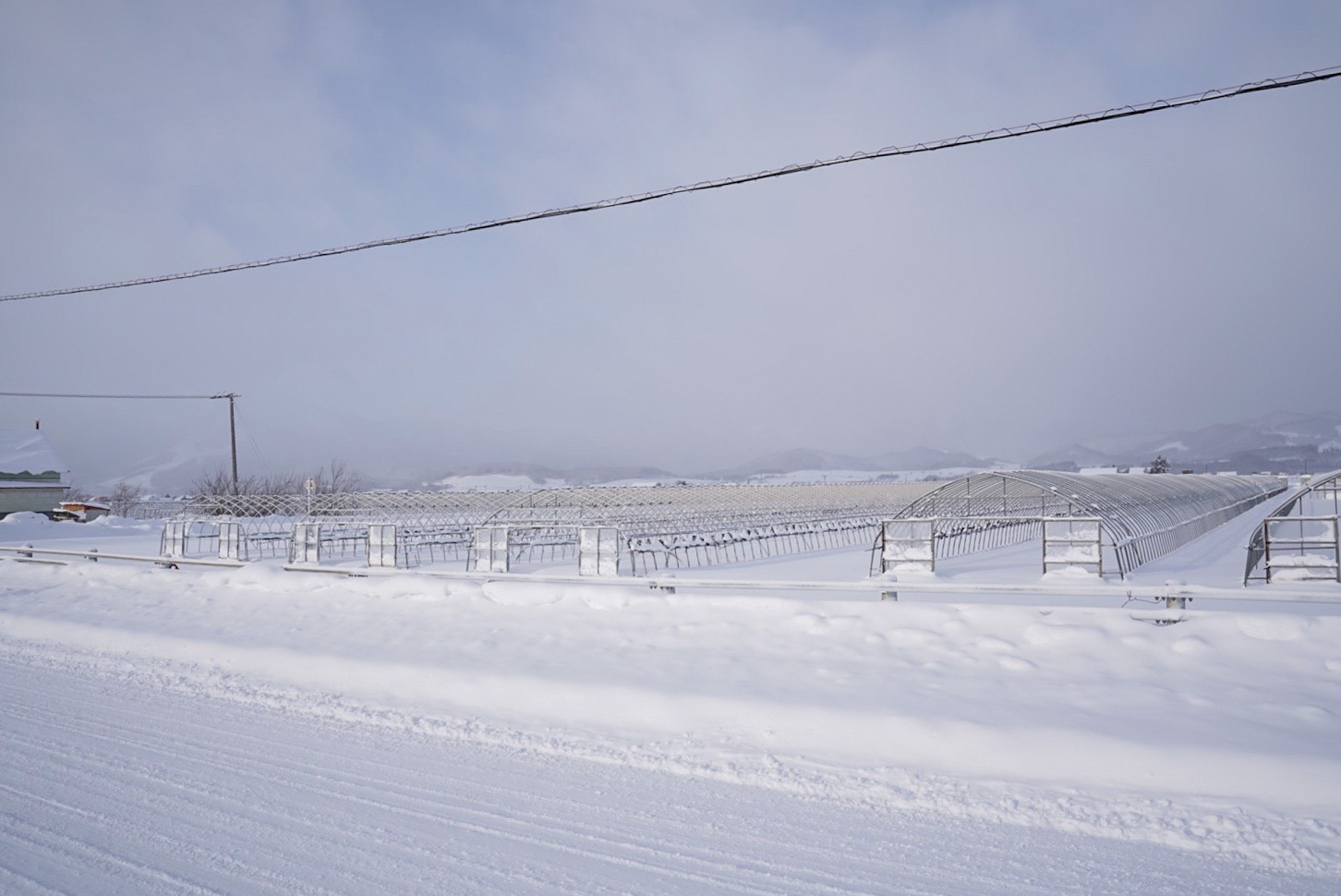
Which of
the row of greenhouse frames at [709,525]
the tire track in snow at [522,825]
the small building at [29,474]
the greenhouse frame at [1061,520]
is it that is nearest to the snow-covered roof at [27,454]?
the small building at [29,474]

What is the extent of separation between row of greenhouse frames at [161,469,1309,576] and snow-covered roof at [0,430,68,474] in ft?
38.4

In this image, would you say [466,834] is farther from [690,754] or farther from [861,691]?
[861,691]

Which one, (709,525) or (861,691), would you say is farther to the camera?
(709,525)

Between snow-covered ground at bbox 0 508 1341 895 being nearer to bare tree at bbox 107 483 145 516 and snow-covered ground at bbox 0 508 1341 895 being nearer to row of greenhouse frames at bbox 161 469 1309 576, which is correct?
row of greenhouse frames at bbox 161 469 1309 576

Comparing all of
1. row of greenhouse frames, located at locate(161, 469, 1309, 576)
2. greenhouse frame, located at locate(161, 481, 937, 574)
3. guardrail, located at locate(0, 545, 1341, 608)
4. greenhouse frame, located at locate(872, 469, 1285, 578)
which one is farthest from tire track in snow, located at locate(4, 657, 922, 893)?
greenhouse frame, located at locate(872, 469, 1285, 578)

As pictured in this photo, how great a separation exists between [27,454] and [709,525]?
128 feet

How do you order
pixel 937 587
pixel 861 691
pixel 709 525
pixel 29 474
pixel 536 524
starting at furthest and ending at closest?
pixel 29 474 → pixel 709 525 → pixel 536 524 → pixel 937 587 → pixel 861 691

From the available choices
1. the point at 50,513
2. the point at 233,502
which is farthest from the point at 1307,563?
the point at 50,513

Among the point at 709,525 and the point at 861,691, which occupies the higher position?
the point at 861,691

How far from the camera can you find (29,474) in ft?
151

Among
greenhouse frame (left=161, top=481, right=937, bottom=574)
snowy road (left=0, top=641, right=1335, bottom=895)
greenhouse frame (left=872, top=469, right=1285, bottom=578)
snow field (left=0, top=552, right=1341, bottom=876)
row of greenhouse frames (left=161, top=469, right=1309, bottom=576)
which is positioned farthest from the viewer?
greenhouse frame (left=161, top=481, right=937, bottom=574)

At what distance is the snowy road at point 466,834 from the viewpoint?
3.84 metres

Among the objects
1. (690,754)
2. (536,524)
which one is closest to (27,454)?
(536,524)

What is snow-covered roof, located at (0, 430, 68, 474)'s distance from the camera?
45844 millimetres
